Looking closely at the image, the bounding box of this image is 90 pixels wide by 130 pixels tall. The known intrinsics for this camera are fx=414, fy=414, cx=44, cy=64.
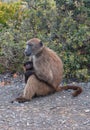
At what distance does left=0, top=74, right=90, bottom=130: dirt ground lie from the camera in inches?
261

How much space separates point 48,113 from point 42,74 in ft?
3.30

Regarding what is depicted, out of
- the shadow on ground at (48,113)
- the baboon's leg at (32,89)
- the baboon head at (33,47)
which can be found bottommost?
the shadow on ground at (48,113)

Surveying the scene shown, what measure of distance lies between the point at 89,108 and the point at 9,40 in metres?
3.83

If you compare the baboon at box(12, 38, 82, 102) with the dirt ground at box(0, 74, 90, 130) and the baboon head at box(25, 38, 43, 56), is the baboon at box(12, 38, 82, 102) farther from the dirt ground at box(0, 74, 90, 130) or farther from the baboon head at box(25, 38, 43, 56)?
the dirt ground at box(0, 74, 90, 130)

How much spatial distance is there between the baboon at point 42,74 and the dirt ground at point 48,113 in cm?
14

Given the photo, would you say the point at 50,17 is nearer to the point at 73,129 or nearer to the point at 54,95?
the point at 54,95

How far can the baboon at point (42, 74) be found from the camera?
7.91 meters

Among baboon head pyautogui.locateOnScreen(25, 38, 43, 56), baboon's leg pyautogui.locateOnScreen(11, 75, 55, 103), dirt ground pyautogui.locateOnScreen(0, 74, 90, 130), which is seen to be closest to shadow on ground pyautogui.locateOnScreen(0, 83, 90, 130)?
dirt ground pyautogui.locateOnScreen(0, 74, 90, 130)

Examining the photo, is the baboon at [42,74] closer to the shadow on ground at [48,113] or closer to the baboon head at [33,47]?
the baboon head at [33,47]

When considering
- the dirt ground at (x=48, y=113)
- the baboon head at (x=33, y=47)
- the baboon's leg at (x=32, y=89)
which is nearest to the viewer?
the dirt ground at (x=48, y=113)

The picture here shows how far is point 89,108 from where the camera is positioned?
7340 millimetres

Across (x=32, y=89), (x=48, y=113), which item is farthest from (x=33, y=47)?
(x=48, y=113)

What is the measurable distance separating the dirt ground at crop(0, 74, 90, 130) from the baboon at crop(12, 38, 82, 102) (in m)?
0.14

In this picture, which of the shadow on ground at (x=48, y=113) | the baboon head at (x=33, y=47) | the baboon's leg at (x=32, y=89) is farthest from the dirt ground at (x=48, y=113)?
the baboon head at (x=33, y=47)
